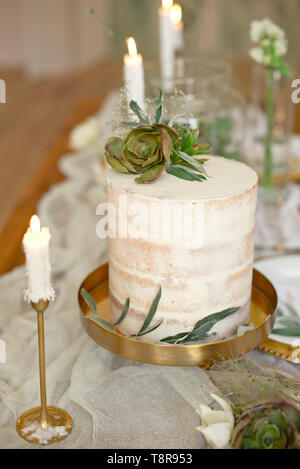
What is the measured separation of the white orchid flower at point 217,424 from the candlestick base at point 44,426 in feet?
0.51

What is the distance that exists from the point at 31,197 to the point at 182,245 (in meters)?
0.80

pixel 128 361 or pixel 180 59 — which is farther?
pixel 180 59

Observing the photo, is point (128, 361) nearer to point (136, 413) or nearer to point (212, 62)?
point (136, 413)

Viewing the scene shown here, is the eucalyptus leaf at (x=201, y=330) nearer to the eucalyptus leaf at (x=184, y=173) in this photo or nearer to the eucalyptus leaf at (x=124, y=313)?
the eucalyptus leaf at (x=124, y=313)

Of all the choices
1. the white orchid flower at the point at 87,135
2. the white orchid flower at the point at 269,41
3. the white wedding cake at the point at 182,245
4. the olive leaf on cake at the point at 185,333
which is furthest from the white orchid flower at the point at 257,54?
the olive leaf on cake at the point at 185,333

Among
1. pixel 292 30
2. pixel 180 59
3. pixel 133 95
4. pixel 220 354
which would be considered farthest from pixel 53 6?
pixel 220 354

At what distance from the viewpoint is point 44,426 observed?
0.63 meters

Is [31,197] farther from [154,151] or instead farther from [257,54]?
[154,151]

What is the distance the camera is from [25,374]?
0.74m

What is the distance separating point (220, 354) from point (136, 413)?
0.12 metres

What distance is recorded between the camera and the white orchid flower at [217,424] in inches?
22.7

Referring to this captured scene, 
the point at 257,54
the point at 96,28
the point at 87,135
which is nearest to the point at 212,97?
the point at 257,54

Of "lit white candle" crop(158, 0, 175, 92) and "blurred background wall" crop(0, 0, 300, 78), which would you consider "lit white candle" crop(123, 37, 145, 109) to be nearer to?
"lit white candle" crop(158, 0, 175, 92)
